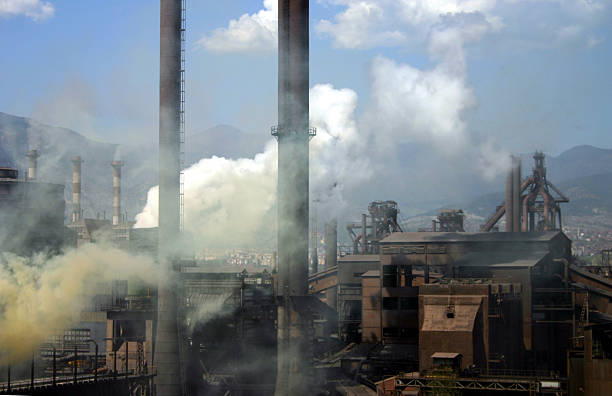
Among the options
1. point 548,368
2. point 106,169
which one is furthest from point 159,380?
point 106,169

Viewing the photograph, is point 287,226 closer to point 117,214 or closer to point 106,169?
point 117,214

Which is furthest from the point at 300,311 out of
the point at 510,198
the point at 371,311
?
the point at 510,198

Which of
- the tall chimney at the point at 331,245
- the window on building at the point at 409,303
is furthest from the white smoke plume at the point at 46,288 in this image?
the tall chimney at the point at 331,245

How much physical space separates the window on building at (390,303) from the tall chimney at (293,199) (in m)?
11.4

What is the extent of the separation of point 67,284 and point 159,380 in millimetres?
7595

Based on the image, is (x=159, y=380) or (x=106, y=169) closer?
(x=159, y=380)

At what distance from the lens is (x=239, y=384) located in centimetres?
4509

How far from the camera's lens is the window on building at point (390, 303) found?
172ft

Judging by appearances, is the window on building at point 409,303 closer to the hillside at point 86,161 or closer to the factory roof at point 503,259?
the factory roof at point 503,259

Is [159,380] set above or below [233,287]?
below

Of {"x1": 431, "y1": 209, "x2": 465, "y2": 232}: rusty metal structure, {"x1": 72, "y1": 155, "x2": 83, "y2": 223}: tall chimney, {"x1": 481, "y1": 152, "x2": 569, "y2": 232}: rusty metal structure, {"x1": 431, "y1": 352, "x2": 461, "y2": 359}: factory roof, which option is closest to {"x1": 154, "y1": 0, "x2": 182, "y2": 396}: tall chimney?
{"x1": 431, "y1": 352, "x2": 461, "y2": 359}: factory roof

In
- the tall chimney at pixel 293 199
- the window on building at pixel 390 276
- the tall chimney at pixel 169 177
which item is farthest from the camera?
the window on building at pixel 390 276

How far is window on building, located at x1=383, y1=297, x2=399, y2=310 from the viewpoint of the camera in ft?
172

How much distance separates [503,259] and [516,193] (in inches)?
912
